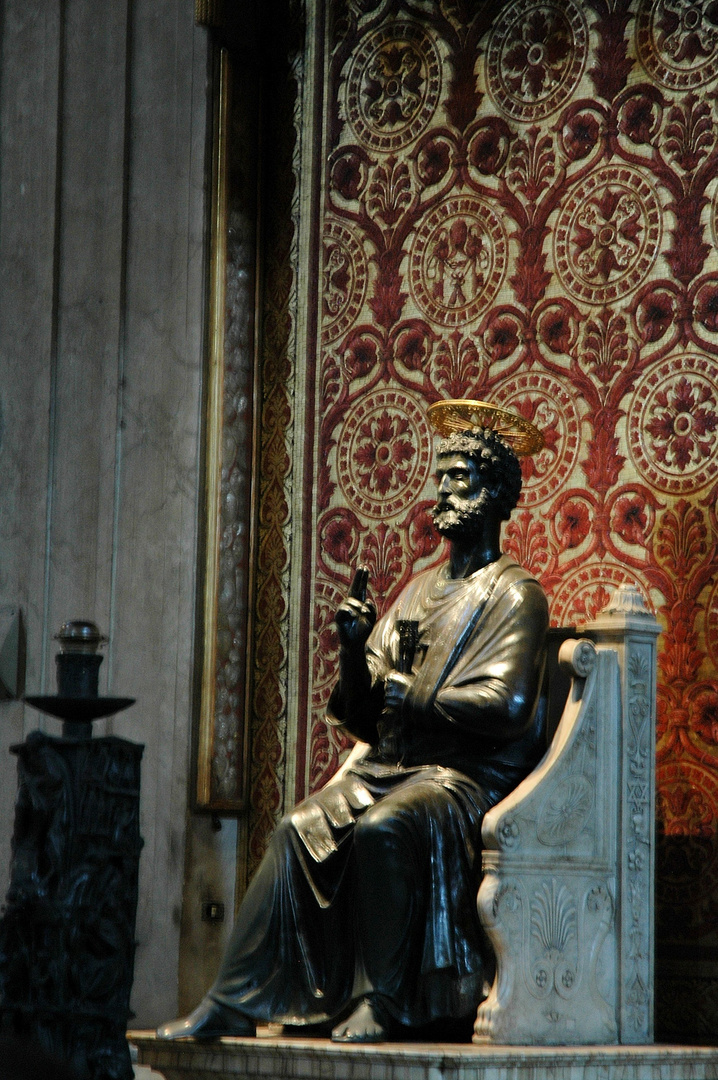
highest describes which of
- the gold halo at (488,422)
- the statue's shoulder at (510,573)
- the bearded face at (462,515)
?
the gold halo at (488,422)

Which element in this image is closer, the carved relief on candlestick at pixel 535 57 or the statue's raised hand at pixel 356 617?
the statue's raised hand at pixel 356 617

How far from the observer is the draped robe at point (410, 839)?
12.6 ft

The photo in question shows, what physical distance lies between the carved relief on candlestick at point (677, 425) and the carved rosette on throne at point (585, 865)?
0.59m

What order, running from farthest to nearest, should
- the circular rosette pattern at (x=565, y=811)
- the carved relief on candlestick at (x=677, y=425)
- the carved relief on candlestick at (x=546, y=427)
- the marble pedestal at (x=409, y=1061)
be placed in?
the carved relief on candlestick at (x=546, y=427) < the carved relief on candlestick at (x=677, y=425) < the circular rosette pattern at (x=565, y=811) < the marble pedestal at (x=409, y=1061)

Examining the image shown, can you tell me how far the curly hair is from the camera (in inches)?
174

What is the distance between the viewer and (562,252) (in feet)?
16.5

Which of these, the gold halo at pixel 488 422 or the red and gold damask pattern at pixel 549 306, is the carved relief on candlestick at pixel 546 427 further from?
the gold halo at pixel 488 422

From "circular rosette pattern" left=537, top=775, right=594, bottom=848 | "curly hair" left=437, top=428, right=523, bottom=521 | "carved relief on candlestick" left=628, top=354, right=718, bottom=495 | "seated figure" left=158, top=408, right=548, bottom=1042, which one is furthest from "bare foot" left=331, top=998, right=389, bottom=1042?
"carved relief on candlestick" left=628, top=354, right=718, bottom=495

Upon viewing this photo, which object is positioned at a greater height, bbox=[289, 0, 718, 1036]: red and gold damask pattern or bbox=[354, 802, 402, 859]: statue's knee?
bbox=[289, 0, 718, 1036]: red and gold damask pattern

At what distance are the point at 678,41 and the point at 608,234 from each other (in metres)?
0.62

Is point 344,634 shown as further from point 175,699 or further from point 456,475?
point 175,699

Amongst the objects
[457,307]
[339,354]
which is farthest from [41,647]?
[457,307]

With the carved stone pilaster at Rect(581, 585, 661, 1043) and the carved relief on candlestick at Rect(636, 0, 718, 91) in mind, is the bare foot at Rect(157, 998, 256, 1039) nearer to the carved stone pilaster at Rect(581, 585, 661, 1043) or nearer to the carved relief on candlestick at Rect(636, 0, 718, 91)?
the carved stone pilaster at Rect(581, 585, 661, 1043)

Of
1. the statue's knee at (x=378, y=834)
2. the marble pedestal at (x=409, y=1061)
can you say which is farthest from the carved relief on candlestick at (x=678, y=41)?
the marble pedestal at (x=409, y=1061)
